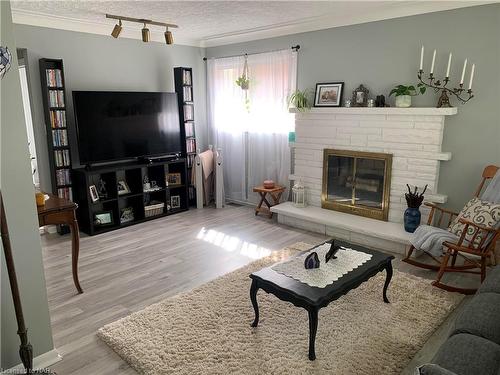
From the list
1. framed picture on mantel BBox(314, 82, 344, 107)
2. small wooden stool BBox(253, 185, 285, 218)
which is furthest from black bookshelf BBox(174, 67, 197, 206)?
framed picture on mantel BBox(314, 82, 344, 107)

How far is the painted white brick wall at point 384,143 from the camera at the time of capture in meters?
3.70

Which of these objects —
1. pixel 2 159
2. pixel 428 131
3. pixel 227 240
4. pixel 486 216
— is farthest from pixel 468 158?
pixel 2 159

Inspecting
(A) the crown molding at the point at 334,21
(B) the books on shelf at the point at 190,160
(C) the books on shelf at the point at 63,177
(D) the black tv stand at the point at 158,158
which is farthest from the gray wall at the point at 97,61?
(B) the books on shelf at the point at 190,160

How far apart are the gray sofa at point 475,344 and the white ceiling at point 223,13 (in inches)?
109

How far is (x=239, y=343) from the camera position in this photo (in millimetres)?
2328

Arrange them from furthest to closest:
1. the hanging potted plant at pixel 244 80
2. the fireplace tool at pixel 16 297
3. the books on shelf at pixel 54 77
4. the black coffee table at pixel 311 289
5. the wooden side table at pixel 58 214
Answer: the hanging potted plant at pixel 244 80 < the books on shelf at pixel 54 77 < the wooden side table at pixel 58 214 < the black coffee table at pixel 311 289 < the fireplace tool at pixel 16 297

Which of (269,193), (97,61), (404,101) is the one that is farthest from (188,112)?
(404,101)

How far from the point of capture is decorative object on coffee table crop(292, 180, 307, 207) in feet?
15.4

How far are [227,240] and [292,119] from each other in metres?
1.85

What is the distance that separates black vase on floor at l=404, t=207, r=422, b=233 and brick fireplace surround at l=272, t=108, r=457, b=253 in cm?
9

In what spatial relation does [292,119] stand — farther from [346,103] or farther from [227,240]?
[227,240]

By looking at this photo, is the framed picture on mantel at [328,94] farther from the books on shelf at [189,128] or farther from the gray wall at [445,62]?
the books on shelf at [189,128]

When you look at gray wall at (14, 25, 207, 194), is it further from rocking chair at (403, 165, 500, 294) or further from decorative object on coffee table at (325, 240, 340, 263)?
rocking chair at (403, 165, 500, 294)

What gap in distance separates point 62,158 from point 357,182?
3.45m
